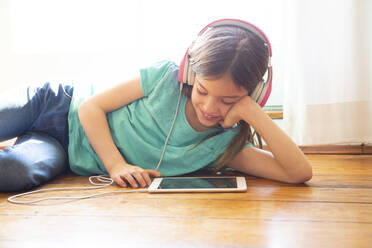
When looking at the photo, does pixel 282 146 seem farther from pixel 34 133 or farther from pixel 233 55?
pixel 34 133

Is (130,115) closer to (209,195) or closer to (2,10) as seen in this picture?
(209,195)

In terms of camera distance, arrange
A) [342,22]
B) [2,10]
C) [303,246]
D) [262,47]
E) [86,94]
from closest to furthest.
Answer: [303,246]
[262,47]
[86,94]
[342,22]
[2,10]

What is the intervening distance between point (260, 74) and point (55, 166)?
67 cm

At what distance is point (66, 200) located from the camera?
876mm

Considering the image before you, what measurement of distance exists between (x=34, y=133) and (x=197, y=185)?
1.95ft

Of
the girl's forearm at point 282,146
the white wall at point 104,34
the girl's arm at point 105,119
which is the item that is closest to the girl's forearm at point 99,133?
the girl's arm at point 105,119

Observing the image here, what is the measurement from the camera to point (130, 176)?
0.99 metres

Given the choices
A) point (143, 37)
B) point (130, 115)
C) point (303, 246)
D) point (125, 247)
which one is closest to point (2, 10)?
point (143, 37)

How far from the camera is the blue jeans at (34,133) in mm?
933

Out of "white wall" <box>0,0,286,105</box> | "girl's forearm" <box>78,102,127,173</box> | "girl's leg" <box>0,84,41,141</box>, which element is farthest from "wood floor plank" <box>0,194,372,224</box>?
"white wall" <box>0,0,286,105</box>

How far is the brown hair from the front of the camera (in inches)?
35.1

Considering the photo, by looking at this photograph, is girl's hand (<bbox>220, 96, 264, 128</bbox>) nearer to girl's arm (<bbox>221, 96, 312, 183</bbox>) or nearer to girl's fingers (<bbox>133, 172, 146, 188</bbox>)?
girl's arm (<bbox>221, 96, 312, 183</bbox>)

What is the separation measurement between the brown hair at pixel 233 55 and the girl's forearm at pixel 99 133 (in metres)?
0.35

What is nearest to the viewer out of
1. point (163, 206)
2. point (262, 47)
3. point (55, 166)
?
point (163, 206)
